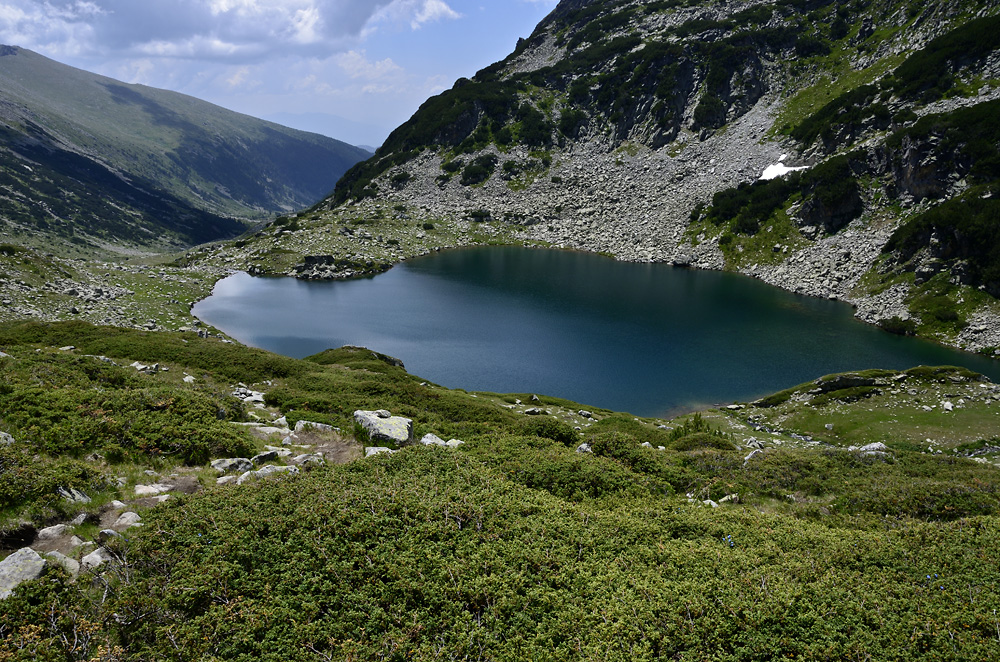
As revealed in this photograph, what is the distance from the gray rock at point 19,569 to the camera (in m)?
7.61

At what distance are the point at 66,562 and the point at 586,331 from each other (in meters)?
53.6

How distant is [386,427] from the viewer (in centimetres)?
1698

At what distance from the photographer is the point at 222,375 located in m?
26.0

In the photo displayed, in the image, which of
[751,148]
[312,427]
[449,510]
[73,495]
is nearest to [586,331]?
[312,427]

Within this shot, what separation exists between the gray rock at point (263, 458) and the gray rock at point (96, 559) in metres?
5.05

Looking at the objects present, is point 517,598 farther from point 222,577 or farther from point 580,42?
point 580,42

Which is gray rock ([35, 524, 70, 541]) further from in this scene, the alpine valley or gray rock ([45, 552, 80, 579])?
gray rock ([45, 552, 80, 579])

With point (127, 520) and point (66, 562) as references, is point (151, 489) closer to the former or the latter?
point (127, 520)

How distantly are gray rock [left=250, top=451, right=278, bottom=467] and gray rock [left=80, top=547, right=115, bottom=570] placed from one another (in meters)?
5.05

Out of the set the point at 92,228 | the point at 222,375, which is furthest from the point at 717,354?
the point at 92,228

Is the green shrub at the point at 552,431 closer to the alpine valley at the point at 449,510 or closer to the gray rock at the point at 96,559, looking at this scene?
the alpine valley at the point at 449,510

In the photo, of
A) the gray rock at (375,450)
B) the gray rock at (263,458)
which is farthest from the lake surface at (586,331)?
the gray rock at (263,458)

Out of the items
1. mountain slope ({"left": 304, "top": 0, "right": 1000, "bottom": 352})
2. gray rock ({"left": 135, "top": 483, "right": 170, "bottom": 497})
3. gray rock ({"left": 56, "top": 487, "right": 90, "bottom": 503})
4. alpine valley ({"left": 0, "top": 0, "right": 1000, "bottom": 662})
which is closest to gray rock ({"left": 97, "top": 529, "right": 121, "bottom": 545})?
alpine valley ({"left": 0, "top": 0, "right": 1000, "bottom": 662})

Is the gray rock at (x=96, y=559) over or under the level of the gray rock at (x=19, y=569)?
under
